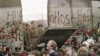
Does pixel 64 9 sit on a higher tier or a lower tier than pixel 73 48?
higher

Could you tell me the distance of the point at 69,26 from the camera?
6262 millimetres

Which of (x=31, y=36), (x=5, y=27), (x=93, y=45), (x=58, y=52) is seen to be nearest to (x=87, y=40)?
(x=93, y=45)

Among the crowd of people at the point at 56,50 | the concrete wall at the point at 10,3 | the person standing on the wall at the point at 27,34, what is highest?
the concrete wall at the point at 10,3

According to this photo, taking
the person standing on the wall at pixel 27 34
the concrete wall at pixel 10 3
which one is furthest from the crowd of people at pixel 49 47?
the concrete wall at pixel 10 3

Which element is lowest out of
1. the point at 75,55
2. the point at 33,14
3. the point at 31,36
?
the point at 75,55

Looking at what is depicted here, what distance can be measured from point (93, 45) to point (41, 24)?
1228mm

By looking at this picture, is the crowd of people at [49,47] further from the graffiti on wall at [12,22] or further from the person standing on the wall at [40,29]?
the graffiti on wall at [12,22]

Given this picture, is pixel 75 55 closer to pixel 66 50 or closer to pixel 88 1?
pixel 66 50

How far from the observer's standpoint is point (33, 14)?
6.20 meters

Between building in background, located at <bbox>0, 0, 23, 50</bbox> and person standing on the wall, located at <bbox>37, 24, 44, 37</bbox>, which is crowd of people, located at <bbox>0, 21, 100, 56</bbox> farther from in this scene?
building in background, located at <bbox>0, 0, 23, 50</bbox>

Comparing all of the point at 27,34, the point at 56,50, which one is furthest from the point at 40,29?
the point at 56,50

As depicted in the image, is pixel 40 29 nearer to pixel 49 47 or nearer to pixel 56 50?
pixel 49 47

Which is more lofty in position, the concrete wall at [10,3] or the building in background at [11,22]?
the concrete wall at [10,3]

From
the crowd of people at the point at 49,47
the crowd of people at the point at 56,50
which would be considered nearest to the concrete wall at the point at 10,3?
the crowd of people at the point at 49,47
